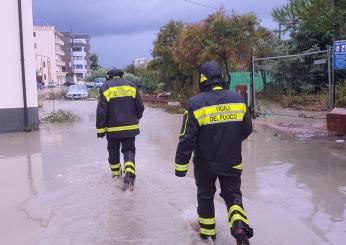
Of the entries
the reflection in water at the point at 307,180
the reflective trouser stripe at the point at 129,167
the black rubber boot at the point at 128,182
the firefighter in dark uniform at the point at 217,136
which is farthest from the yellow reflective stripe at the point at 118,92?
the firefighter in dark uniform at the point at 217,136

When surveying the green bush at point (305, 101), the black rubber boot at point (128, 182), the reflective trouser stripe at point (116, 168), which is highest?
the green bush at point (305, 101)

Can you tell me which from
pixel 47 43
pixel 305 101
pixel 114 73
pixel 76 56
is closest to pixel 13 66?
pixel 114 73

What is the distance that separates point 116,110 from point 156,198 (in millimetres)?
1418

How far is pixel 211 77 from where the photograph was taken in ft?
14.4

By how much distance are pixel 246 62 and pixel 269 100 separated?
3.39 m

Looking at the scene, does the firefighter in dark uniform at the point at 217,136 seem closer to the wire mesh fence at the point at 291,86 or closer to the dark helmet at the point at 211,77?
the dark helmet at the point at 211,77

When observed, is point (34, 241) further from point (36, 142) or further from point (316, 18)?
point (316, 18)

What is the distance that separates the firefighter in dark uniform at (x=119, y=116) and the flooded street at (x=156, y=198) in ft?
1.41

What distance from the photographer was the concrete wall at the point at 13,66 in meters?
12.6

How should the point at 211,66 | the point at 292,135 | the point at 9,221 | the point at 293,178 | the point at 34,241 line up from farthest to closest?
the point at 292,135 < the point at 293,178 < the point at 9,221 < the point at 34,241 < the point at 211,66

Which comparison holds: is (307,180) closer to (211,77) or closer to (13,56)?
(211,77)

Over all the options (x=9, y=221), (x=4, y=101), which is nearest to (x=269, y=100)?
(x=4, y=101)

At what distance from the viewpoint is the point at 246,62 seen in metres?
19.8

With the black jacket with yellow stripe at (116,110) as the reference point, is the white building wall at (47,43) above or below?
above
